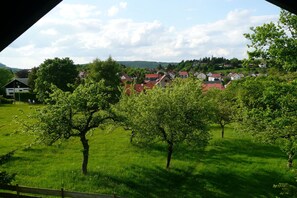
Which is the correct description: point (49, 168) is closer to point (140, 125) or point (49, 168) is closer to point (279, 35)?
point (140, 125)

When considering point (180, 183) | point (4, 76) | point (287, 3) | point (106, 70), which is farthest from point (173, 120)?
point (4, 76)

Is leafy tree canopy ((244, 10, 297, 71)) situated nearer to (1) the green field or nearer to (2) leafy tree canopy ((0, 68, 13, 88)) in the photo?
(1) the green field

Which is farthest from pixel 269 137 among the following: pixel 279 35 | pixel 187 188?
pixel 279 35

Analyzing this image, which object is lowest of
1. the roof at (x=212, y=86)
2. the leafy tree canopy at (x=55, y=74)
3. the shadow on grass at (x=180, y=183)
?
the shadow on grass at (x=180, y=183)

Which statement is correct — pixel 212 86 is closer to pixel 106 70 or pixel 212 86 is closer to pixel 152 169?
pixel 106 70

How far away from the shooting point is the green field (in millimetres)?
23188

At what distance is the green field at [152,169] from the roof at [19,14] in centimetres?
2093

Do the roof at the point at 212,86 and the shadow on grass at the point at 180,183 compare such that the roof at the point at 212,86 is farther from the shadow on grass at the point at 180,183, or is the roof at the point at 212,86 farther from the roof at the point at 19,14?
the roof at the point at 19,14

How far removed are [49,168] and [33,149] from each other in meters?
7.60

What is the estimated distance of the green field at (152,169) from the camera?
913 inches

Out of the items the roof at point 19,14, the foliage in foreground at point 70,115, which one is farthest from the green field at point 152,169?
the roof at point 19,14

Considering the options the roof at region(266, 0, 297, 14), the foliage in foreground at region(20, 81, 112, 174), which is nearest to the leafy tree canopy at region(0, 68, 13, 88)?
the foliage in foreground at region(20, 81, 112, 174)

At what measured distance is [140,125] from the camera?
28.0 metres

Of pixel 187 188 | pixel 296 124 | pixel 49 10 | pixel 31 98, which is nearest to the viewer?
pixel 49 10
